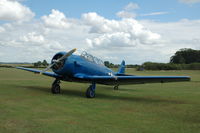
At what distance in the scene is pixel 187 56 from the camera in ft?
394

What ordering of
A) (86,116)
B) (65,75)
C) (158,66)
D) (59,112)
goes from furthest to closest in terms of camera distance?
(158,66), (65,75), (59,112), (86,116)

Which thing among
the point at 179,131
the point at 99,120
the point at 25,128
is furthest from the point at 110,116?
the point at 25,128

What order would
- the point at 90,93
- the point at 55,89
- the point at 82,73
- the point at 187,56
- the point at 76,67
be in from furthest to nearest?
1. the point at 187,56
2. the point at 55,89
3. the point at 82,73
4. the point at 76,67
5. the point at 90,93

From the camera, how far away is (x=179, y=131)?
18.7 feet

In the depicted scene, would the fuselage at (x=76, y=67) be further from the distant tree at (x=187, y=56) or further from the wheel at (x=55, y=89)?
the distant tree at (x=187, y=56)

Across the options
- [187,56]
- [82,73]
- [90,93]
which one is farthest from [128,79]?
[187,56]

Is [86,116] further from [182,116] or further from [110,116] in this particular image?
[182,116]

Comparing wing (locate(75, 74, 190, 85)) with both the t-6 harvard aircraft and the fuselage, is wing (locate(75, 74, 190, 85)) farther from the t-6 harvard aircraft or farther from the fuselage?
the fuselage

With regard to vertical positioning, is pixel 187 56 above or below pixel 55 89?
above

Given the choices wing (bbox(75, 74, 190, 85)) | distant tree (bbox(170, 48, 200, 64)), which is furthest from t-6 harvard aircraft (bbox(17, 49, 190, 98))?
distant tree (bbox(170, 48, 200, 64))

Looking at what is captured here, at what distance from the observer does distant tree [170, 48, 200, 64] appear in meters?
117

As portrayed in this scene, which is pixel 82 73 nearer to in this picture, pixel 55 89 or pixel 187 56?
pixel 55 89

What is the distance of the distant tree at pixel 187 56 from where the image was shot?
117375 mm

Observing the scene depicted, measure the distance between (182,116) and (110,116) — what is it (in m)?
2.34
